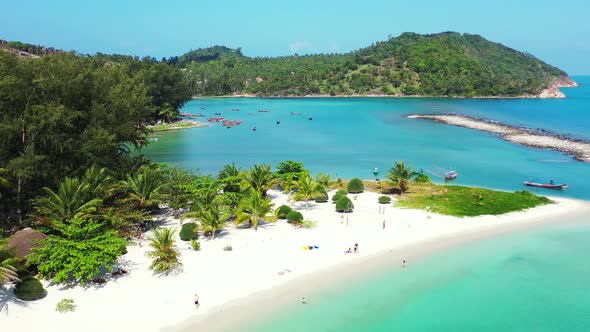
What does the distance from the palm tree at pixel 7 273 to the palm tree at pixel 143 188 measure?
1163cm

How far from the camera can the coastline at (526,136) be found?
281ft

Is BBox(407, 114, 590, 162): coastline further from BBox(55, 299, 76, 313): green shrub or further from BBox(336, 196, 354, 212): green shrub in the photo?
BBox(55, 299, 76, 313): green shrub

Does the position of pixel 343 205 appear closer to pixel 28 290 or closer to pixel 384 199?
pixel 384 199

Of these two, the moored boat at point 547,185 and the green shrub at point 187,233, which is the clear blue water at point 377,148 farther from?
the green shrub at point 187,233

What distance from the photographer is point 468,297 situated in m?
27.5

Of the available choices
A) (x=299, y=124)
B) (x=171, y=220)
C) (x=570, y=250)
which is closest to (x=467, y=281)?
(x=570, y=250)

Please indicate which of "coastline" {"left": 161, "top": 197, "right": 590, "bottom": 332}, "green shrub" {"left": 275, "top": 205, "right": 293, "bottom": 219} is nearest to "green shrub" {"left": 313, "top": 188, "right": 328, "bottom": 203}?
"green shrub" {"left": 275, "top": 205, "right": 293, "bottom": 219}

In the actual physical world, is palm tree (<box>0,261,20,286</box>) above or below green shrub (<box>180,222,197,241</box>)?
above

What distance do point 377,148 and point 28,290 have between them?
71831 mm

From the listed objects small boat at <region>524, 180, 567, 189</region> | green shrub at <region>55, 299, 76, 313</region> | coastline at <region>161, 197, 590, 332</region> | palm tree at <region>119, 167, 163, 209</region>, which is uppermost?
palm tree at <region>119, 167, 163, 209</region>

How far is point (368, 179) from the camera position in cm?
6012

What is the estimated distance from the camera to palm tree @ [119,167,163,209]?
34.6 m

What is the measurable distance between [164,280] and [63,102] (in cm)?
1679

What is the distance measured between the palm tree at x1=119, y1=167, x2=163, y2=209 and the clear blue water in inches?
1163
